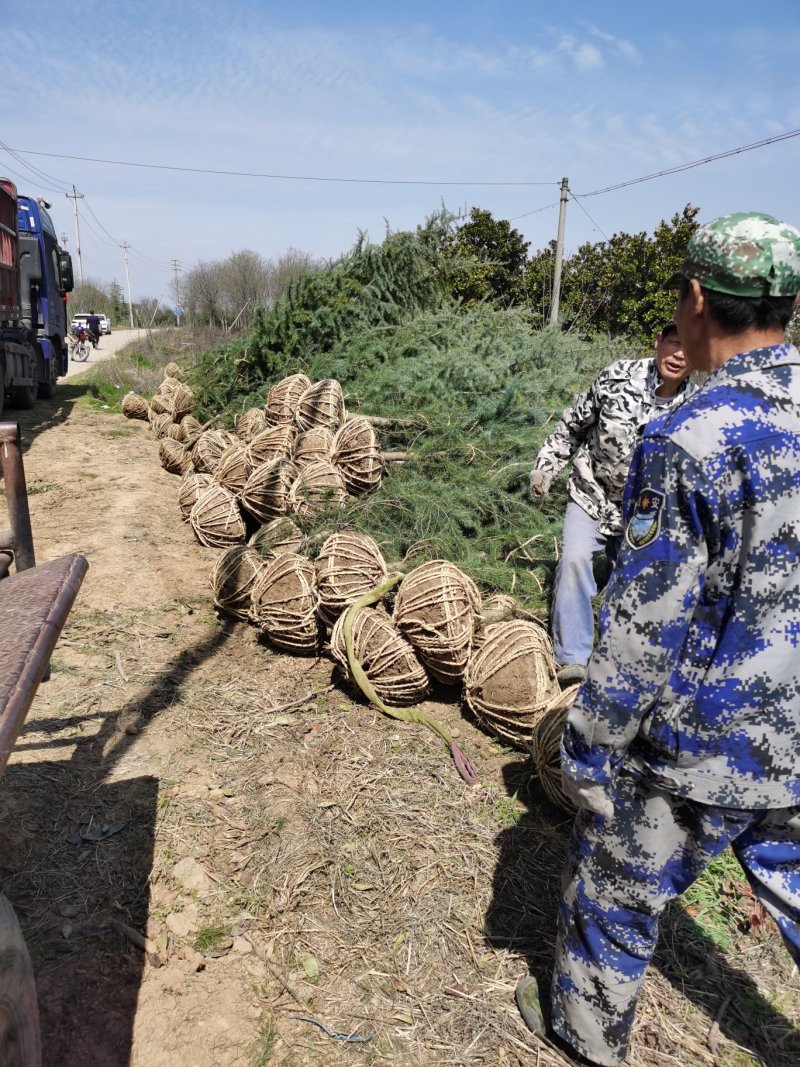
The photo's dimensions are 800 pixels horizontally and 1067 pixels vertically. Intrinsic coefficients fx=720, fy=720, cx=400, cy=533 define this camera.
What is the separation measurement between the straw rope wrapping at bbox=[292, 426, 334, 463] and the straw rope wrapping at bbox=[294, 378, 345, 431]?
1.06 feet

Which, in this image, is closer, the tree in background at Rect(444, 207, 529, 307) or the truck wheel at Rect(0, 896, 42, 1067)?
the truck wheel at Rect(0, 896, 42, 1067)

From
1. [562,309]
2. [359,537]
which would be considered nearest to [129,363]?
[562,309]

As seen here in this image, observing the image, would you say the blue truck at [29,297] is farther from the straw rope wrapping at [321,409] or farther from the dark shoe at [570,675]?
the dark shoe at [570,675]

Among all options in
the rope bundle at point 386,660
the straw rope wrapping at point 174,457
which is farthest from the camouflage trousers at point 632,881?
the straw rope wrapping at point 174,457

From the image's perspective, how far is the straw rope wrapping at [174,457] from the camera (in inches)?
345

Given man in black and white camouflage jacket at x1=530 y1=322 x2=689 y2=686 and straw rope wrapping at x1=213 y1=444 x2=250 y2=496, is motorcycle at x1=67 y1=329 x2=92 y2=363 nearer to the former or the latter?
straw rope wrapping at x1=213 y1=444 x2=250 y2=496

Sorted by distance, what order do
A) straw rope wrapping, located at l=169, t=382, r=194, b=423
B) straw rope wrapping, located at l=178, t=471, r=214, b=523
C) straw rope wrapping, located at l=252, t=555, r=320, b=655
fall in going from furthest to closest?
1. straw rope wrapping, located at l=169, t=382, r=194, b=423
2. straw rope wrapping, located at l=178, t=471, r=214, b=523
3. straw rope wrapping, located at l=252, t=555, r=320, b=655

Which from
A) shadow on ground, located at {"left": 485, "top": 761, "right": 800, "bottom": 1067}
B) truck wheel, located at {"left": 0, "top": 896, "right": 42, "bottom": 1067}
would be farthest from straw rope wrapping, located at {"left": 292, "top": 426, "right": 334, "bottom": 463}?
truck wheel, located at {"left": 0, "top": 896, "right": 42, "bottom": 1067}

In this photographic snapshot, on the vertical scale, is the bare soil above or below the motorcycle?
below

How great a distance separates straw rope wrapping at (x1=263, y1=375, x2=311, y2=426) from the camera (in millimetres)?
6816

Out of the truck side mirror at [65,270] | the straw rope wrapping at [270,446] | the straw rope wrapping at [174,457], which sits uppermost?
the truck side mirror at [65,270]

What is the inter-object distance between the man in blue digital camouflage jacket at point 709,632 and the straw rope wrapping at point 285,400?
5.39m

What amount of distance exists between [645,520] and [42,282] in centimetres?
1397

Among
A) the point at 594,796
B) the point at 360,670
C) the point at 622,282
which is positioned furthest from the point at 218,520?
the point at 622,282
